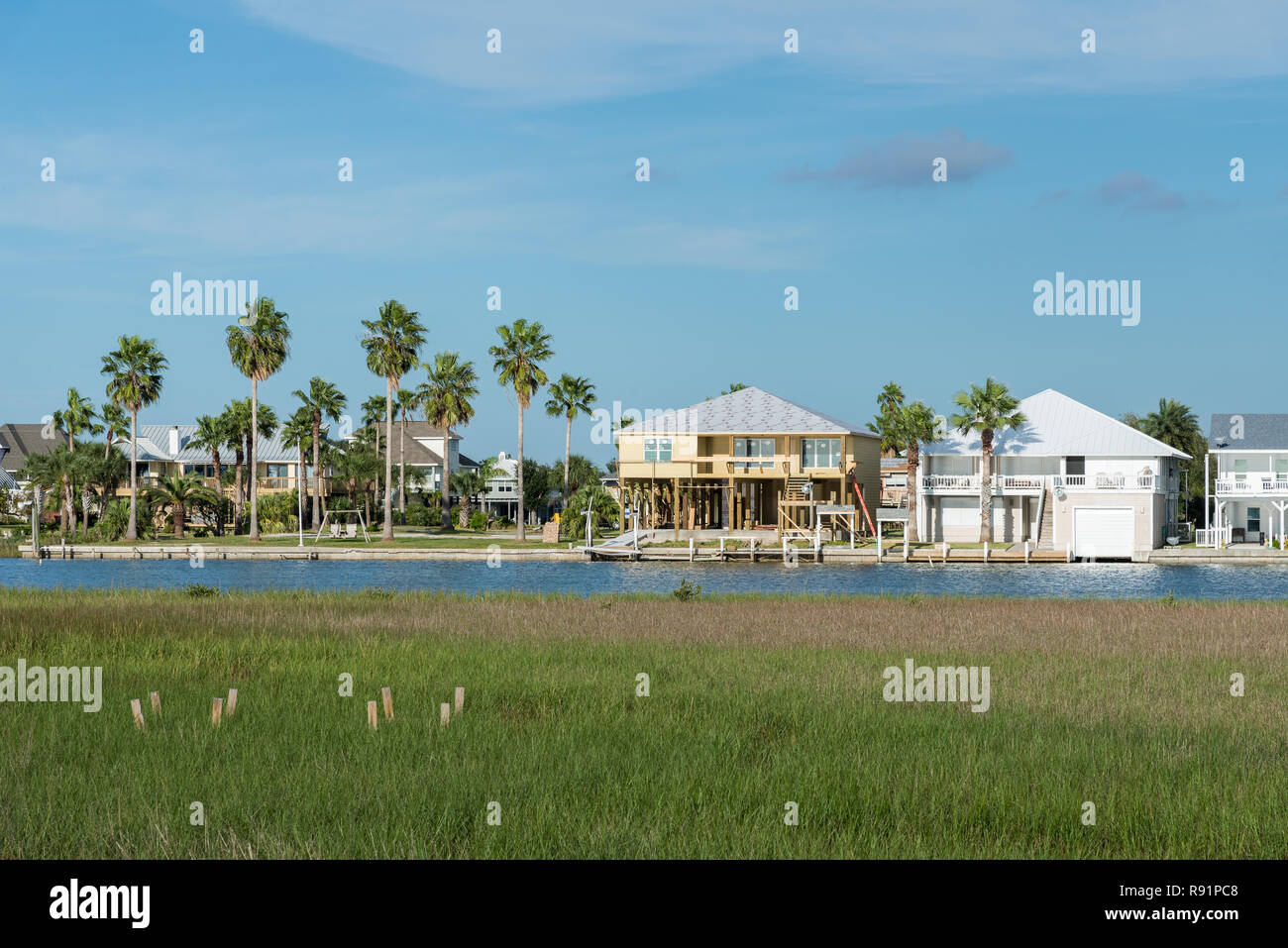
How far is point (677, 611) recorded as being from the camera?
106ft

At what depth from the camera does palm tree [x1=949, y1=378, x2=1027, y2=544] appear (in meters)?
78.8

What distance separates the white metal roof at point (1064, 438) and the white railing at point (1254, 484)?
352 cm

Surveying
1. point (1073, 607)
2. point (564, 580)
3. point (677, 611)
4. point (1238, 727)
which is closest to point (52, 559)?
point (564, 580)

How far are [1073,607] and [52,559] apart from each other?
62578 mm

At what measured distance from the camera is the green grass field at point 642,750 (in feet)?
34.2

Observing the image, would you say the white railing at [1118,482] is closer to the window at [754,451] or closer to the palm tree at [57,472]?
the window at [754,451]

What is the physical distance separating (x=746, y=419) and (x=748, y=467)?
14.8 ft

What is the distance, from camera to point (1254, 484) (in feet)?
259

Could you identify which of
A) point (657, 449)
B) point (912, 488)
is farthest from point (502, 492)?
point (912, 488)

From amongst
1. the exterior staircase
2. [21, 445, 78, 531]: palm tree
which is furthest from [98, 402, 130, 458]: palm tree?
the exterior staircase

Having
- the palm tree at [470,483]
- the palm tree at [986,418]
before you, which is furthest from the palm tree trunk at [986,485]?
the palm tree at [470,483]

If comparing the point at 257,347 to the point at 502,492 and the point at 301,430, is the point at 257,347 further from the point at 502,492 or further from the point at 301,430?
the point at 502,492

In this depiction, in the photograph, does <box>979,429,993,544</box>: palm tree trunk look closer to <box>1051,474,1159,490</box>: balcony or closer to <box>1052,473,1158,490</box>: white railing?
<box>1051,474,1159,490</box>: balcony

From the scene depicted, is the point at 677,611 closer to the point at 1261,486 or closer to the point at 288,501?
the point at 1261,486
